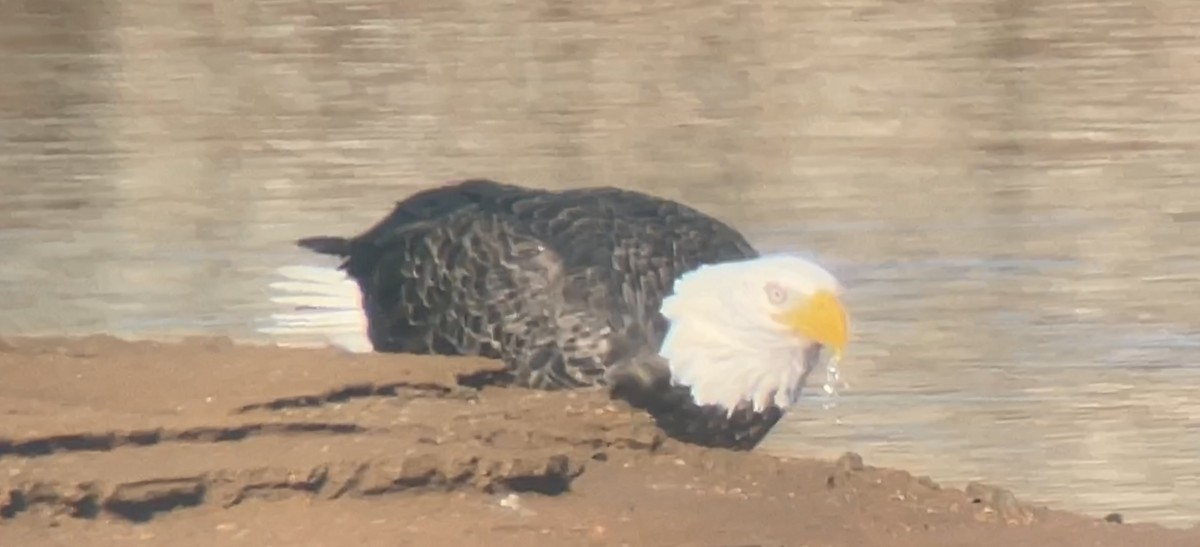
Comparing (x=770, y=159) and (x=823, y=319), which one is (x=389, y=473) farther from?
(x=770, y=159)

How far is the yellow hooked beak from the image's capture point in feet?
8.62

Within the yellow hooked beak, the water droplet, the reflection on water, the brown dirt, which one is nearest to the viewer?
the brown dirt

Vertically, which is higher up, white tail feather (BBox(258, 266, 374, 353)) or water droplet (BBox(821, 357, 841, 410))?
white tail feather (BBox(258, 266, 374, 353))

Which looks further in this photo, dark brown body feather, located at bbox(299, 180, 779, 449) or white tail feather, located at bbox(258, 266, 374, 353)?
white tail feather, located at bbox(258, 266, 374, 353)

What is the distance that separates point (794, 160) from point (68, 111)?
1289 millimetres

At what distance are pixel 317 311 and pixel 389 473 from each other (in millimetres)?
1204

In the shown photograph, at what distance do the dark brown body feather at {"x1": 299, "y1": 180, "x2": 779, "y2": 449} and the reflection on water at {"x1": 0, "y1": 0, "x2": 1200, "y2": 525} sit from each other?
11cm

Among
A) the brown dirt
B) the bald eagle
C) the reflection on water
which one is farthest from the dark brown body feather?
the brown dirt

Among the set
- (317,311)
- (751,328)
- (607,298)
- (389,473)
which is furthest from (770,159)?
(389,473)

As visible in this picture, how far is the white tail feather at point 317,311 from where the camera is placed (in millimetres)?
2928

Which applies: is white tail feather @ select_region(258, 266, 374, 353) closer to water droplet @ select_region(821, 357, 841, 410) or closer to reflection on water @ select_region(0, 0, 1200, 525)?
reflection on water @ select_region(0, 0, 1200, 525)

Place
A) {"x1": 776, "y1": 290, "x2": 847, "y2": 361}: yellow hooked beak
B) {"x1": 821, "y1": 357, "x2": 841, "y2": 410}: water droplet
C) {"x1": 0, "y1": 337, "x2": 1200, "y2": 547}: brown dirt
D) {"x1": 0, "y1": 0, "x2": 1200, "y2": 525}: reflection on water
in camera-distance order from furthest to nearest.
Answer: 1. {"x1": 821, "y1": 357, "x2": 841, "y2": 410}: water droplet
2. {"x1": 0, "y1": 0, "x2": 1200, "y2": 525}: reflection on water
3. {"x1": 776, "y1": 290, "x2": 847, "y2": 361}: yellow hooked beak
4. {"x1": 0, "y1": 337, "x2": 1200, "y2": 547}: brown dirt

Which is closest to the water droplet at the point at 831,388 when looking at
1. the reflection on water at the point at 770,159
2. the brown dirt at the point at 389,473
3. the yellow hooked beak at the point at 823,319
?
the reflection on water at the point at 770,159

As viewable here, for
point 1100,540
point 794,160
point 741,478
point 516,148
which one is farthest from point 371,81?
point 1100,540
